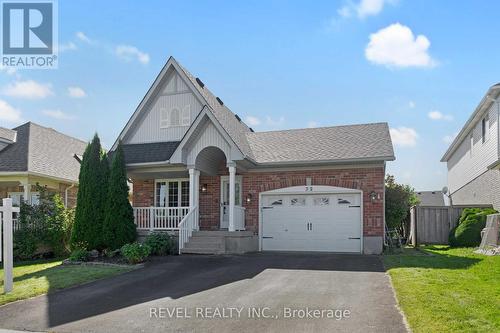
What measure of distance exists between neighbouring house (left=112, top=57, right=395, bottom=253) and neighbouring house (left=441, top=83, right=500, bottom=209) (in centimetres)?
467

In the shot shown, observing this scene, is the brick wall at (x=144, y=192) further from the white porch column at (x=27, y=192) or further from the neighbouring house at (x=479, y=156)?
the neighbouring house at (x=479, y=156)

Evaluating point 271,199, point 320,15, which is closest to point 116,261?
point 271,199

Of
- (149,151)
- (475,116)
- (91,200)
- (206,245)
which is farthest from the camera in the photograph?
(475,116)

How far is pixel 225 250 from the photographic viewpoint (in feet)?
48.1

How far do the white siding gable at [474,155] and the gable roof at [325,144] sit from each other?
4.80 m

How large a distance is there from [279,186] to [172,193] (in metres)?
4.86

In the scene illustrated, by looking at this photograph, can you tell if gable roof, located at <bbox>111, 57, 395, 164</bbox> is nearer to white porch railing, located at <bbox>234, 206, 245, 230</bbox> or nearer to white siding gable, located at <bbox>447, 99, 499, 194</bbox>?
white porch railing, located at <bbox>234, 206, 245, 230</bbox>

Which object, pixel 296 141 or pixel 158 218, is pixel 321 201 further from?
pixel 158 218

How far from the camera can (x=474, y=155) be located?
22750 millimetres

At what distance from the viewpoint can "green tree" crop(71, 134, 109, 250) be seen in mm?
14863

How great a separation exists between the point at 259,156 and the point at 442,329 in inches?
473

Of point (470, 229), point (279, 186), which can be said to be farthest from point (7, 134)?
point (470, 229)

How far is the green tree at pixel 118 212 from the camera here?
48.8ft

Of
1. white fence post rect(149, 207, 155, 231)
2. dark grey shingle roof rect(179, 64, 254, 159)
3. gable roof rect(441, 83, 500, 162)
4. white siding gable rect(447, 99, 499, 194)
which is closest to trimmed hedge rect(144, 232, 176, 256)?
white fence post rect(149, 207, 155, 231)
